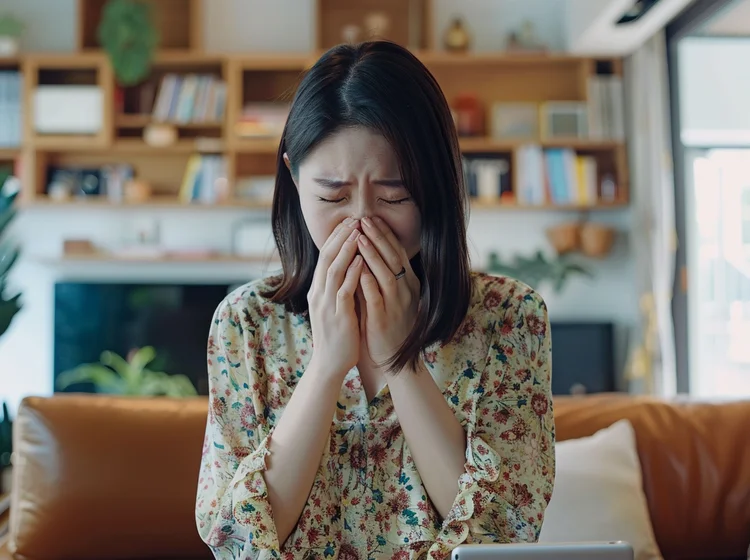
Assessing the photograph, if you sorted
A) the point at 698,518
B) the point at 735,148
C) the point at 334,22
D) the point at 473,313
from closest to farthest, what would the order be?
the point at 473,313
the point at 698,518
the point at 735,148
the point at 334,22

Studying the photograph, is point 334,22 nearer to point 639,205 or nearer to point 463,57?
point 463,57

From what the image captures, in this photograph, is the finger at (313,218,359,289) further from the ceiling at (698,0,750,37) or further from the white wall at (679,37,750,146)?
the white wall at (679,37,750,146)

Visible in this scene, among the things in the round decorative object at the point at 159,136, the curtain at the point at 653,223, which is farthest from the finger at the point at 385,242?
the round decorative object at the point at 159,136

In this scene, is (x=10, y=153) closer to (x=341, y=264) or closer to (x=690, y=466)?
(x=690, y=466)

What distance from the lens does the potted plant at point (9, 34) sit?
447cm

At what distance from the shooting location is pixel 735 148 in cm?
407

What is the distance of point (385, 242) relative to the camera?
Answer: 112 cm

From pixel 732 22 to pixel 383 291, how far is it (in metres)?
3.31

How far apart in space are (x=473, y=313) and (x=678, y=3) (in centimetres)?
288

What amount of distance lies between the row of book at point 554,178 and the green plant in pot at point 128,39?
1953 mm

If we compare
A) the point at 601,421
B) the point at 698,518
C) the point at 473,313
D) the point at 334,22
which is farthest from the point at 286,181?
the point at 334,22

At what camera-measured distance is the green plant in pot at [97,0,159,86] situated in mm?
4375

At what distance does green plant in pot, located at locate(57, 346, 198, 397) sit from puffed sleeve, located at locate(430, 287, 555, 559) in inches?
136

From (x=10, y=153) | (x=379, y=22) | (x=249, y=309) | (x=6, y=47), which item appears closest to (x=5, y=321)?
(x=249, y=309)
